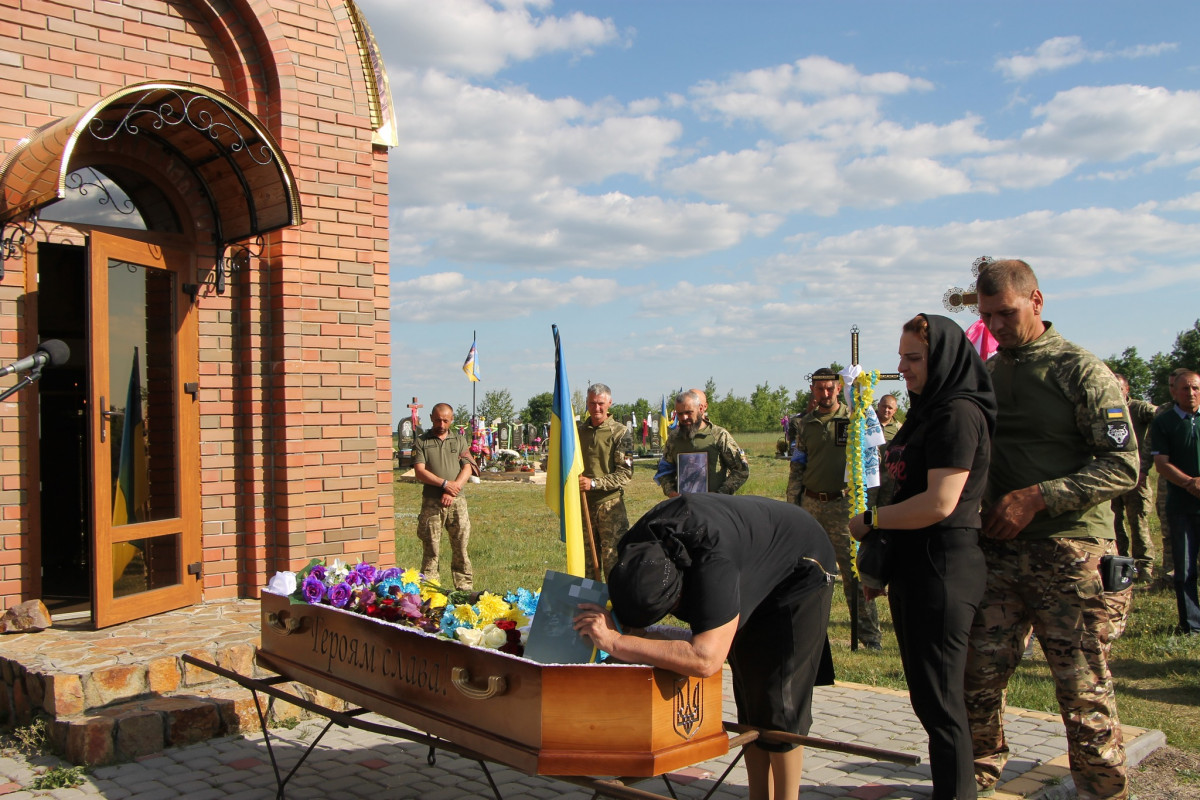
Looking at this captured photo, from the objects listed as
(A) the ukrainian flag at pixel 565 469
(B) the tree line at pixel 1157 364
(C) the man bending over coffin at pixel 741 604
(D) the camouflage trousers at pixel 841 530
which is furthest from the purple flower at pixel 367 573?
(B) the tree line at pixel 1157 364

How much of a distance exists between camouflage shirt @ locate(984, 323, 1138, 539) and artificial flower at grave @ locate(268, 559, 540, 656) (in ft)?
6.92

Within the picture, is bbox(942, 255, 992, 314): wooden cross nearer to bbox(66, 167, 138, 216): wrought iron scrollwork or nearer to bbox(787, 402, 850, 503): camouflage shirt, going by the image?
bbox(787, 402, 850, 503): camouflage shirt

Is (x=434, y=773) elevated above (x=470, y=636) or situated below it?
below

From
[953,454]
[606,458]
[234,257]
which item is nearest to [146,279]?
[234,257]

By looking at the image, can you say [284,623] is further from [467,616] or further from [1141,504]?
[1141,504]

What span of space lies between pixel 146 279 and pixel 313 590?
3121 millimetres

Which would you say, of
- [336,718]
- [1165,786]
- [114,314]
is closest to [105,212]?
[114,314]

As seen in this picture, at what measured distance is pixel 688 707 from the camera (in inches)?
119

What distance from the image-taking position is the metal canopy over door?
18.7 feet

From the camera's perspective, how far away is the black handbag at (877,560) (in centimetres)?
364

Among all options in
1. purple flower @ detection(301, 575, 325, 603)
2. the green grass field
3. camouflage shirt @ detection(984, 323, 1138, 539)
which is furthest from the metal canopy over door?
camouflage shirt @ detection(984, 323, 1138, 539)

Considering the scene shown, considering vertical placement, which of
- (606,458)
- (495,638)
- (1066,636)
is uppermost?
(606,458)

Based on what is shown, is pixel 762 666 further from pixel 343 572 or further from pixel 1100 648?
pixel 343 572

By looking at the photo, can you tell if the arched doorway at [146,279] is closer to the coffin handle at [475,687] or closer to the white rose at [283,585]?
the white rose at [283,585]
